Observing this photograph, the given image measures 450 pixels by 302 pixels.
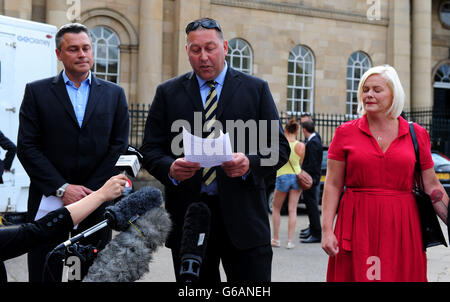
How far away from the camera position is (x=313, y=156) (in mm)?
9578

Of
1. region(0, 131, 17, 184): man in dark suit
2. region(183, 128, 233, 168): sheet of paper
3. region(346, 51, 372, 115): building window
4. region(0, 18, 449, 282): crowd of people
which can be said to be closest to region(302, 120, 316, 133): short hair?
region(0, 131, 17, 184): man in dark suit

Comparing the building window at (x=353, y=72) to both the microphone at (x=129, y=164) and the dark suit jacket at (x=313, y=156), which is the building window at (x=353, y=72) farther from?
the microphone at (x=129, y=164)

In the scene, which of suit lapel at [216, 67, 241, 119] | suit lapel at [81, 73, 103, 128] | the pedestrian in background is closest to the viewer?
suit lapel at [216, 67, 241, 119]

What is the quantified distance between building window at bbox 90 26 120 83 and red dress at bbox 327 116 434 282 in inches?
666

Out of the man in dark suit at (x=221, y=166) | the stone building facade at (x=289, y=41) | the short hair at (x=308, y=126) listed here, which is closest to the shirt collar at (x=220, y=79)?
the man in dark suit at (x=221, y=166)

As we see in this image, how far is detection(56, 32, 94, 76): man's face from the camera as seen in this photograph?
3.47 meters

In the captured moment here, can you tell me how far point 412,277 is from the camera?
3.42 meters

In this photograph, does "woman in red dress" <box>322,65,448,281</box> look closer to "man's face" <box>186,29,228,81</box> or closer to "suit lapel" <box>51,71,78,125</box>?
"man's face" <box>186,29,228,81</box>

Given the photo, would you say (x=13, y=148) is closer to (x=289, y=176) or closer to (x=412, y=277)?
(x=289, y=176)

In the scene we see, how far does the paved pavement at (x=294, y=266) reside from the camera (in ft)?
21.5

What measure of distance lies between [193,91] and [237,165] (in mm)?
604

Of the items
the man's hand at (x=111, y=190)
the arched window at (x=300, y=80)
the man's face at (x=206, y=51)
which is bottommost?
the man's hand at (x=111, y=190)

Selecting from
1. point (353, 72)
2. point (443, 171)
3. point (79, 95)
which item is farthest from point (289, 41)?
point (79, 95)

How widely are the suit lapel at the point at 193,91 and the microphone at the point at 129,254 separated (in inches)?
32.7
